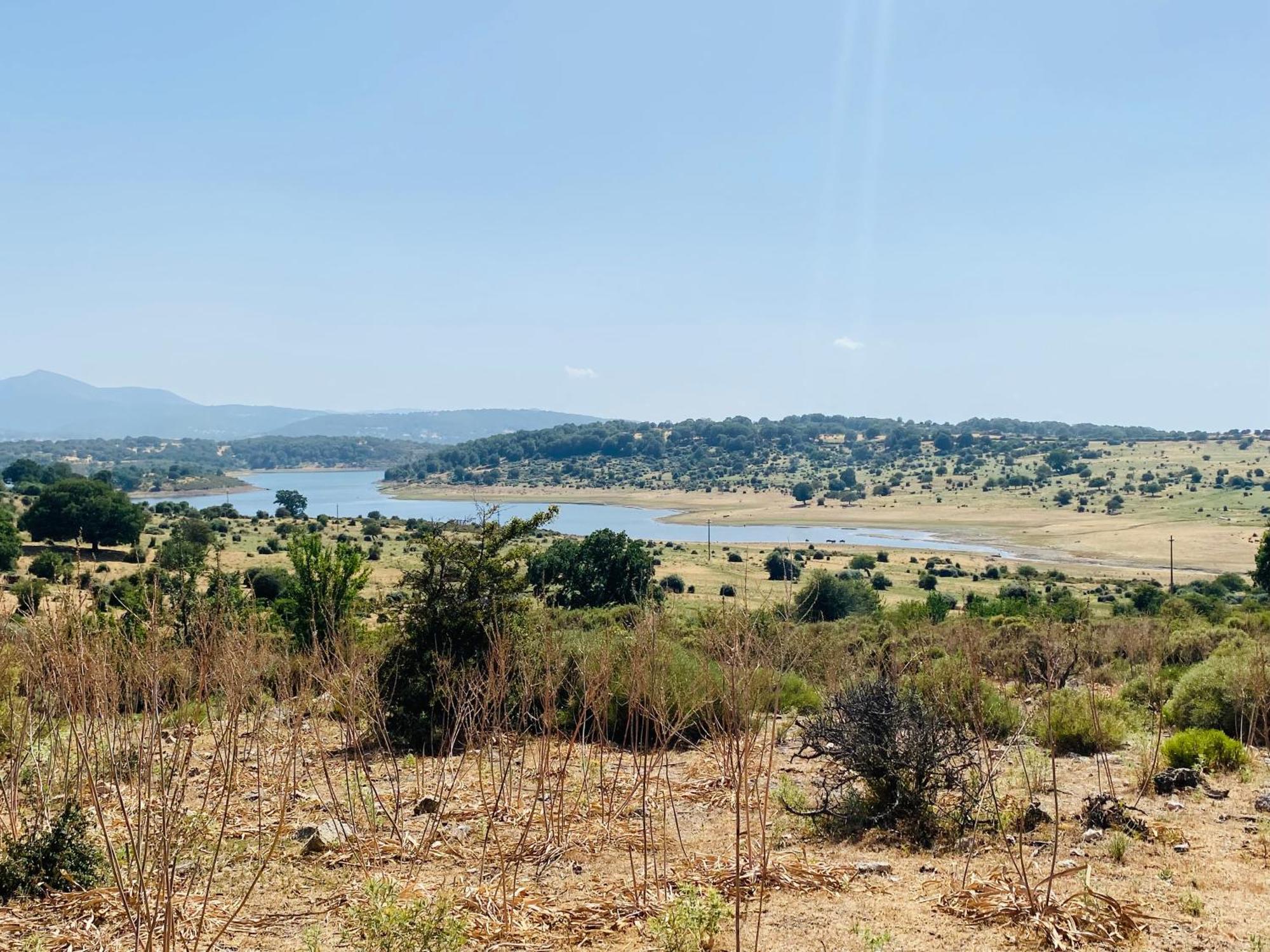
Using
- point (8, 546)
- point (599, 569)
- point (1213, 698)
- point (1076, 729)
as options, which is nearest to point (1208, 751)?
point (1076, 729)

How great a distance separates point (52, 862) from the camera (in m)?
6.82

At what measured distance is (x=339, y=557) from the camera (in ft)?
67.9

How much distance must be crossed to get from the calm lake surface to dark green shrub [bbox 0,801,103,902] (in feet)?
167

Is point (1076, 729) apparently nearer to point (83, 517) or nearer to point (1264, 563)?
point (1264, 563)

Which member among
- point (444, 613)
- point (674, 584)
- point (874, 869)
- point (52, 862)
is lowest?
point (674, 584)

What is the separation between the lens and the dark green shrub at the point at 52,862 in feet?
21.9

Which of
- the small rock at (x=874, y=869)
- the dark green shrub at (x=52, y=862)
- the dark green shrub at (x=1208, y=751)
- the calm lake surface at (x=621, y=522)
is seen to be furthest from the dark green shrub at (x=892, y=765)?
the calm lake surface at (x=621, y=522)

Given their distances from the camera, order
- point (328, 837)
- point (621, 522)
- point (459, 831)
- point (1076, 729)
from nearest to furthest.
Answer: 1. point (328, 837)
2. point (459, 831)
3. point (1076, 729)
4. point (621, 522)

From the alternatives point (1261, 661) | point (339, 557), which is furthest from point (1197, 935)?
point (339, 557)

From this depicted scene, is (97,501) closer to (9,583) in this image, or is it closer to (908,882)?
(9,583)

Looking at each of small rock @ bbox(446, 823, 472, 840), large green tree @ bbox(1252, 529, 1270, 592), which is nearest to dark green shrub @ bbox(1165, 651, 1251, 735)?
small rock @ bbox(446, 823, 472, 840)

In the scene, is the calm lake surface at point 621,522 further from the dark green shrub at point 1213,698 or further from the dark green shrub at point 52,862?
the dark green shrub at point 52,862

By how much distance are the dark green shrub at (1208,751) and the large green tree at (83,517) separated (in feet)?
187

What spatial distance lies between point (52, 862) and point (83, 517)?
55347mm
